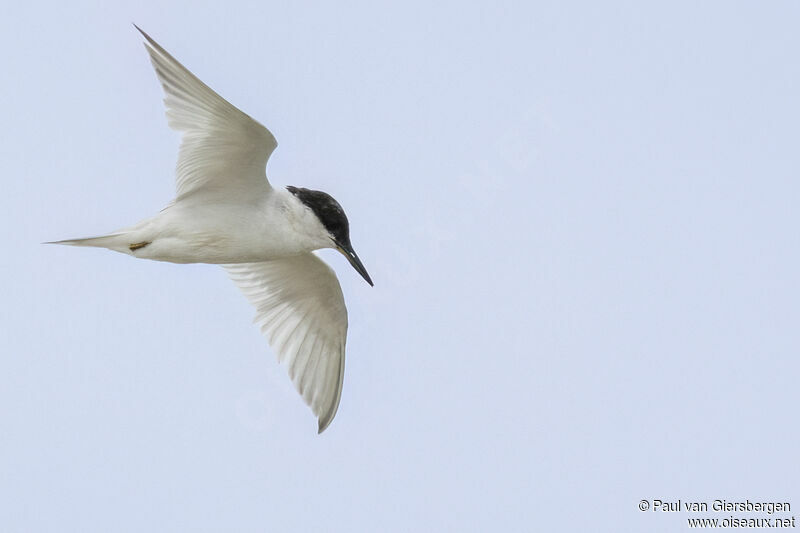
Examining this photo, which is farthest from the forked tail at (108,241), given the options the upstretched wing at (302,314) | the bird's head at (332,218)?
the upstretched wing at (302,314)

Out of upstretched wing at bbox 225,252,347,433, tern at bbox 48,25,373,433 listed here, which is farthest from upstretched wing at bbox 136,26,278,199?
upstretched wing at bbox 225,252,347,433

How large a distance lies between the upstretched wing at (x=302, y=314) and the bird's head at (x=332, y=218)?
108 cm

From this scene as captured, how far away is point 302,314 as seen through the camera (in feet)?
37.4

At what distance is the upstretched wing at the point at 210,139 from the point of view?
9156mm

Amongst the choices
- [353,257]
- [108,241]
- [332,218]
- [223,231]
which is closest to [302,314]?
[353,257]

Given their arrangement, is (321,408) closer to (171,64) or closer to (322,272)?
(322,272)

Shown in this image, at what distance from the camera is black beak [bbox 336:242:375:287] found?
9984 mm

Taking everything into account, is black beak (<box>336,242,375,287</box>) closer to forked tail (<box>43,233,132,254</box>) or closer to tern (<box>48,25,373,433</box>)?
tern (<box>48,25,373,433</box>)

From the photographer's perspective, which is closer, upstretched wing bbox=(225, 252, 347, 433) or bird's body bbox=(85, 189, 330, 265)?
bird's body bbox=(85, 189, 330, 265)

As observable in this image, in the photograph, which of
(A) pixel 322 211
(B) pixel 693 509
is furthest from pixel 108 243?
(B) pixel 693 509

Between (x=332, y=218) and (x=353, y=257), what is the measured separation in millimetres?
374

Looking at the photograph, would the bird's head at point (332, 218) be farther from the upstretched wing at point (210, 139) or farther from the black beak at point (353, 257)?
the upstretched wing at point (210, 139)

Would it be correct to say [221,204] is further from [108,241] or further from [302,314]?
[302,314]

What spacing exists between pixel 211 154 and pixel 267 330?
2.28 m
